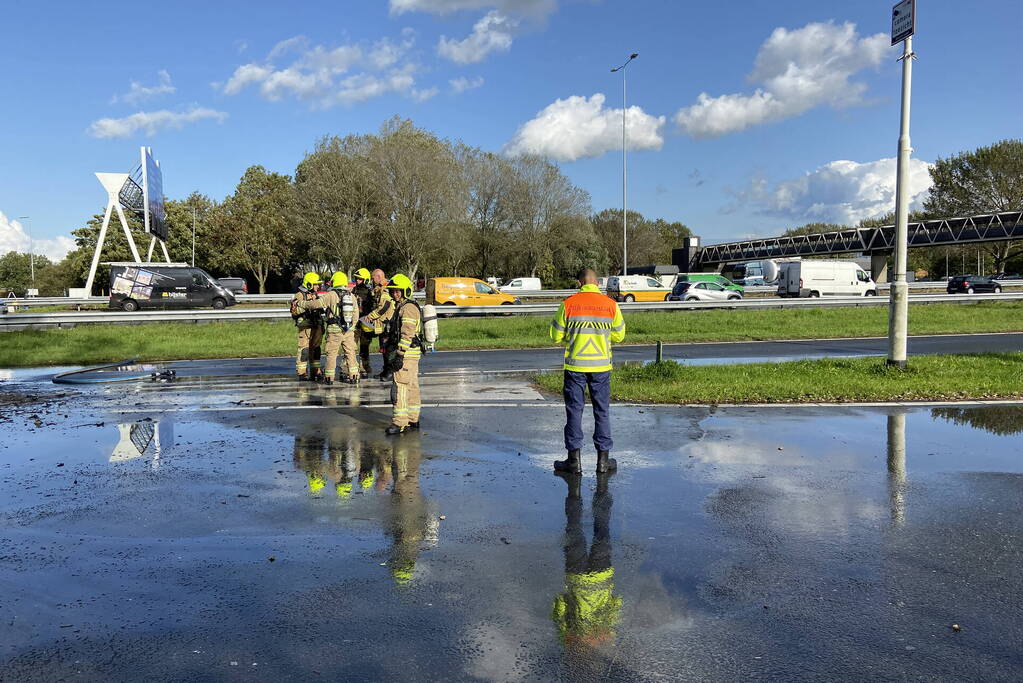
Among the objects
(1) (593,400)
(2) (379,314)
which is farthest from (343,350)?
(1) (593,400)

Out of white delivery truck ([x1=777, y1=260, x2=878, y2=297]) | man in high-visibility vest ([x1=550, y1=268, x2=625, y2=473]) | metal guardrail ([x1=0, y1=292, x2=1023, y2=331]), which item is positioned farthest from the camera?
white delivery truck ([x1=777, y1=260, x2=878, y2=297])

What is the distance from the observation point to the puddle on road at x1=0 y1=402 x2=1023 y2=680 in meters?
3.52

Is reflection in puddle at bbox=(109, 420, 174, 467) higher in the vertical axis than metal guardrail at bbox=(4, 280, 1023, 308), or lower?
lower

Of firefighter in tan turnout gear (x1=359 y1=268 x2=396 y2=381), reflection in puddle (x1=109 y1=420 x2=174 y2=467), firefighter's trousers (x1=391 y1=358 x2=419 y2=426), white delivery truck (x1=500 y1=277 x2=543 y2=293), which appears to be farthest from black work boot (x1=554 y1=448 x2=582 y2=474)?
white delivery truck (x1=500 y1=277 x2=543 y2=293)

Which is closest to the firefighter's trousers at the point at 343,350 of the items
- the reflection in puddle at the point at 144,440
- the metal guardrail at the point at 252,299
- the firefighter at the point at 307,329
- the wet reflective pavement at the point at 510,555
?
the firefighter at the point at 307,329

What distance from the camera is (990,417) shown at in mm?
9375

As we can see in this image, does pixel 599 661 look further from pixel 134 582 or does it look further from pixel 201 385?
pixel 201 385

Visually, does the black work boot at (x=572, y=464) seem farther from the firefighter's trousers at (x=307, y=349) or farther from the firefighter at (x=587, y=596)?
the firefighter's trousers at (x=307, y=349)

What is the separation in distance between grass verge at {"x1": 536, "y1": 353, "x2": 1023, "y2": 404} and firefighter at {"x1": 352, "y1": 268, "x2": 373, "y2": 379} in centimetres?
329

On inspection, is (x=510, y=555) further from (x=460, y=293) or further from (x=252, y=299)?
(x=252, y=299)

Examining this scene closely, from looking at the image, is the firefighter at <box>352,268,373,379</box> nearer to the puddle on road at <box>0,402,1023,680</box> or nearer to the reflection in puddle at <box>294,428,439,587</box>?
the reflection in puddle at <box>294,428,439,587</box>

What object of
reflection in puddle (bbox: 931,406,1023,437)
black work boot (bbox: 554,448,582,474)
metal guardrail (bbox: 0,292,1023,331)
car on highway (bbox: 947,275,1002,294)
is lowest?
reflection in puddle (bbox: 931,406,1023,437)

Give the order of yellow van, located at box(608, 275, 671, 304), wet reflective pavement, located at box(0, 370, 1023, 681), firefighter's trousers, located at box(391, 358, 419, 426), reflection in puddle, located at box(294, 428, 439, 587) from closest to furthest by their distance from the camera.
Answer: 1. wet reflective pavement, located at box(0, 370, 1023, 681)
2. reflection in puddle, located at box(294, 428, 439, 587)
3. firefighter's trousers, located at box(391, 358, 419, 426)
4. yellow van, located at box(608, 275, 671, 304)

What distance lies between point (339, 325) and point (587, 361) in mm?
6826
